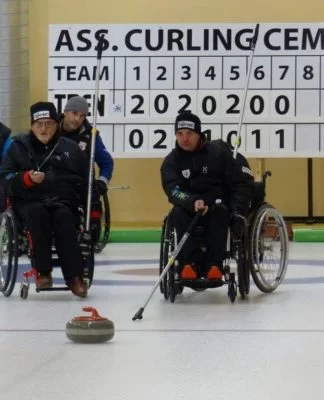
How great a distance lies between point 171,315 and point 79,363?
1179mm

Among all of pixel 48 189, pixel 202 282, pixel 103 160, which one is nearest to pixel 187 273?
pixel 202 282

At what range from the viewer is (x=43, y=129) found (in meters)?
5.27

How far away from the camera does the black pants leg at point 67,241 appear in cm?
508

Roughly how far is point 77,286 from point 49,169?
21.9 inches

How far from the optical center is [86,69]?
29.0ft

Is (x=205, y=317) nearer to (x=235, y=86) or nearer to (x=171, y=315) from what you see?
(x=171, y=315)

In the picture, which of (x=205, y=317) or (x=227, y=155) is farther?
(x=227, y=155)

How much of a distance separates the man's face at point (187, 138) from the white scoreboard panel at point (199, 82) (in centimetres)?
352

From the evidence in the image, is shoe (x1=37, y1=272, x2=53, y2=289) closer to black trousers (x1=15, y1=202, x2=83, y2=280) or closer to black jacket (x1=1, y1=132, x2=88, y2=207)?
black trousers (x1=15, y1=202, x2=83, y2=280)

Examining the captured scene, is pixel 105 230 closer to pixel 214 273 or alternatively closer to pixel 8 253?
pixel 8 253

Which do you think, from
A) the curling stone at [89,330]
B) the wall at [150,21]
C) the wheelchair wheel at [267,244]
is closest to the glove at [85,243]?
the wheelchair wheel at [267,244]

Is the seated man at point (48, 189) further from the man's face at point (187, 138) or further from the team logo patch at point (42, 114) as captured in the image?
the man's face at point (187, 138)

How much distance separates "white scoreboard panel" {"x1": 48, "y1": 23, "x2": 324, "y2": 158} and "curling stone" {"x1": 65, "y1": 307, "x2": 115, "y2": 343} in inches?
190

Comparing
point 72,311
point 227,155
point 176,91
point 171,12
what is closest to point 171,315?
point 72,311
